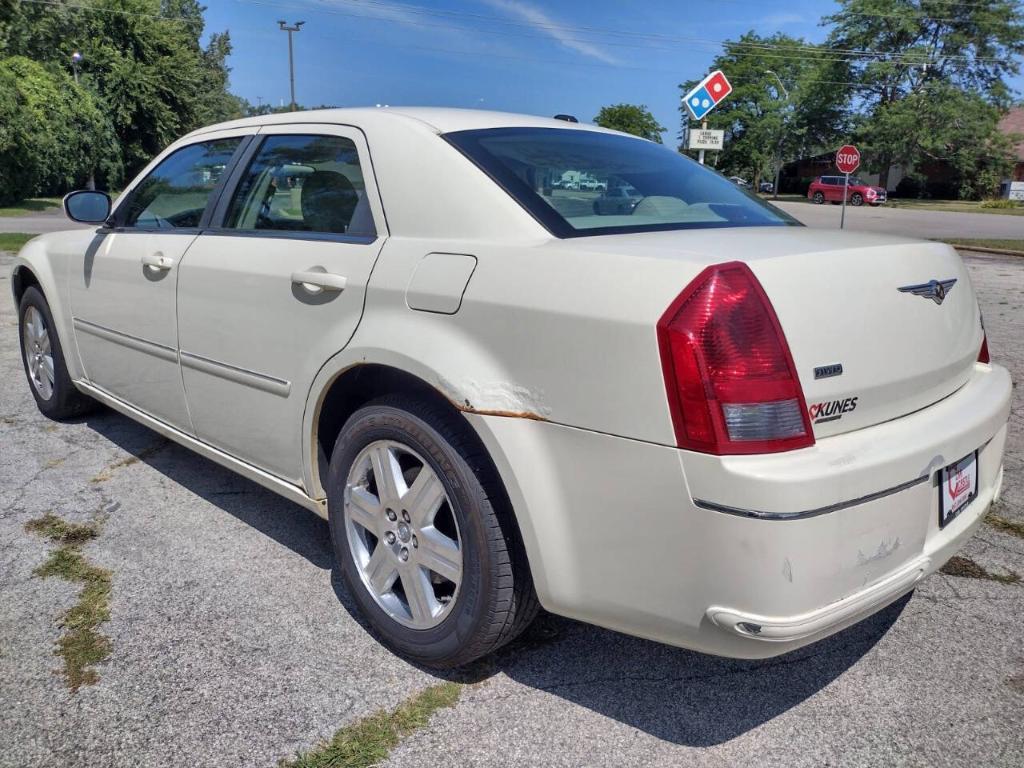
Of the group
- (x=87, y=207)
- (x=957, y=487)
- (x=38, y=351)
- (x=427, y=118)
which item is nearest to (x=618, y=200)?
(x=427, y=118)

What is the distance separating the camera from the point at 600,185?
2.66m

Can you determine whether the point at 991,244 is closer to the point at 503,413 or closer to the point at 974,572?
the point at 974,572

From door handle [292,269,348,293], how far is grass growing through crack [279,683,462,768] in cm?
123

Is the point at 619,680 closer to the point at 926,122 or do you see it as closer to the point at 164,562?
the point at 164,562

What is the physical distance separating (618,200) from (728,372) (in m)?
0.97

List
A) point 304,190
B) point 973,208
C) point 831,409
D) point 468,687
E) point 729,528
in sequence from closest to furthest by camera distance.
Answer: point 729,528 < point 831,409 < point 468,687 < point 304,190 < point 973,208

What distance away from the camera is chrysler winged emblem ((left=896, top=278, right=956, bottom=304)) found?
85.5 inches

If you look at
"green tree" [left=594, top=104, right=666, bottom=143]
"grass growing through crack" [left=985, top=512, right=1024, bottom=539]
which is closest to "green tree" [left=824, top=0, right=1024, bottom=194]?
"green tree" [left=594, top=104, right=666, bottom=143]

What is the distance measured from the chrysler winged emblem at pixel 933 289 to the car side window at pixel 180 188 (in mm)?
2549

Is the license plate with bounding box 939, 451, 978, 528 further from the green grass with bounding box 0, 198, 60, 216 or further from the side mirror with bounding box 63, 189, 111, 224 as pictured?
the green grass with bounding box 0, 198, 60, 216

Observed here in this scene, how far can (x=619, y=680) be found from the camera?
8.04 feet

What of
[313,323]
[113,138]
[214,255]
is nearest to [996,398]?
[313,323]

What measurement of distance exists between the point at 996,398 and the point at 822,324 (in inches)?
36.1

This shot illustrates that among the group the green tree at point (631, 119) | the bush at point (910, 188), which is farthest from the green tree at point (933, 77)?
the green tree at point (631, 119)
